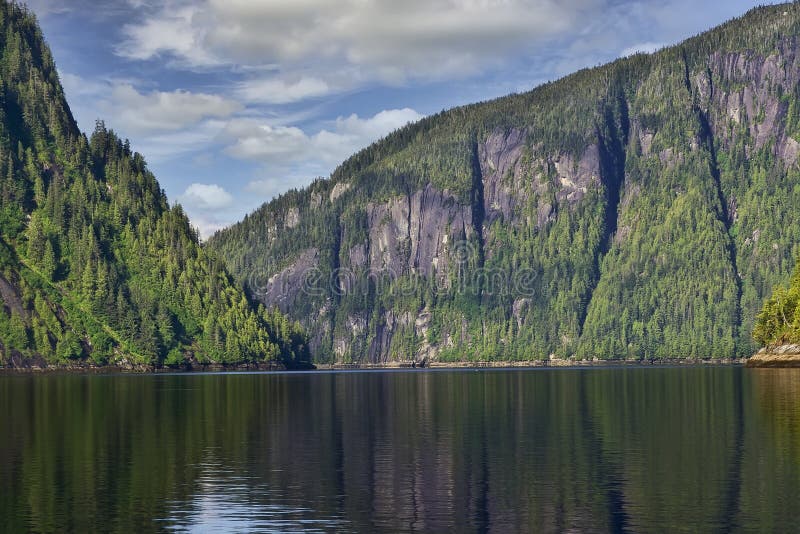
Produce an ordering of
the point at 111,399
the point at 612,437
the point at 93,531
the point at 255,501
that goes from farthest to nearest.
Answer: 1. the point at 111,399
2. the point at 612,437
3. the point at 255,501
4. the point at 93,531

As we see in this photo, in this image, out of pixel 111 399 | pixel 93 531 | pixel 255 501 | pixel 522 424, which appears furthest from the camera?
pixel 111 399

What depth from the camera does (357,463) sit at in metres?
70.8

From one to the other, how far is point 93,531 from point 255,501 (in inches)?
397

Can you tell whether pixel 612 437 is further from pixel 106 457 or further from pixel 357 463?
pixel 106 457

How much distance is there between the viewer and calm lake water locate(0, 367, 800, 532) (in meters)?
50.7

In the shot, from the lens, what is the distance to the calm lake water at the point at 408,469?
50719 millimetres

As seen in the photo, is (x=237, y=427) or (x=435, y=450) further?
(x=237, y=427)

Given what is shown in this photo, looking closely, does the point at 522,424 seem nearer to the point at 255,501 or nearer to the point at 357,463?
the point at 357,463

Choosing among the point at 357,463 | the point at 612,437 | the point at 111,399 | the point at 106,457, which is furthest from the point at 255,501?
the point at 111,399

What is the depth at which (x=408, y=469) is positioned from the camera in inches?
2655

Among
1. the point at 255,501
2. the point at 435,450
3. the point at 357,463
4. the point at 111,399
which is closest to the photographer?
the point at 255,501

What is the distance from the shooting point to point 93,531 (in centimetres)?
4797

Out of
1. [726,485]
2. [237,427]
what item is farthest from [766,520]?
[237,427]

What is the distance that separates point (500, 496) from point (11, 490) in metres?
25.2
